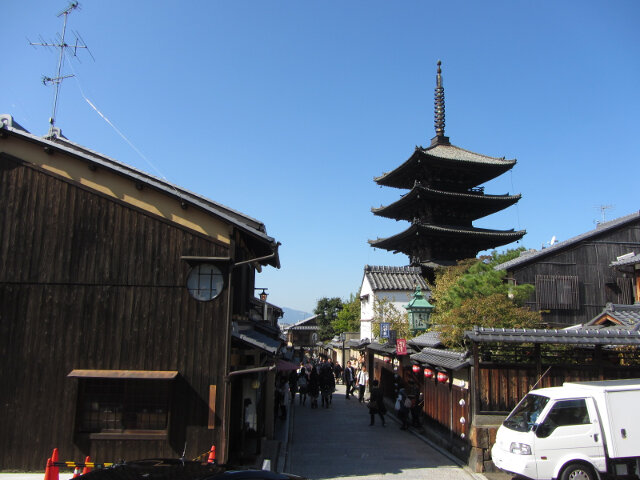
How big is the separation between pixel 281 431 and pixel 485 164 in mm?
23553

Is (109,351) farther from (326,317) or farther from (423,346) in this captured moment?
(326,317)

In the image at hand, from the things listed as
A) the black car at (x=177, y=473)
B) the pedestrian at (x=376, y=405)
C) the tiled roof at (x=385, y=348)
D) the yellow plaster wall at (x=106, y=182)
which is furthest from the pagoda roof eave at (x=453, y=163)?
the black car at (x=177, y=473)

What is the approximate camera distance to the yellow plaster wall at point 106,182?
38.1ft

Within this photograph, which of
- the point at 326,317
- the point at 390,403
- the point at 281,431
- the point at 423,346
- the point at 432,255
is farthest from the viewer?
the point at 326,317

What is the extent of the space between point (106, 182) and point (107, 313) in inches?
124

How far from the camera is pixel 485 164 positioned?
32719mm

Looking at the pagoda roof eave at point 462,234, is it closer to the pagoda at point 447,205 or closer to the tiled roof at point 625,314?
the pagoda at point 447,205

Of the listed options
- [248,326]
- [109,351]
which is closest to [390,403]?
[248,326]

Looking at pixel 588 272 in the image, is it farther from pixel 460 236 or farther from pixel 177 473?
pixel 177 473

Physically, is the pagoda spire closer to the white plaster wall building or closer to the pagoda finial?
the pagoda finial

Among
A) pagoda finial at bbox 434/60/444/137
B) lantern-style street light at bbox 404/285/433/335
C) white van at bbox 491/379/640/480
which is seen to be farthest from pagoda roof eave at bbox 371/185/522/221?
white van at bbox 491/379/640/480

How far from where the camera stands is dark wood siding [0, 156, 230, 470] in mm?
10828

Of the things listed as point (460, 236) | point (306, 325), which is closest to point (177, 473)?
point (460, 236)

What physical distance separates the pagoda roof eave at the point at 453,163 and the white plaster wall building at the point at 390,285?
722cm
